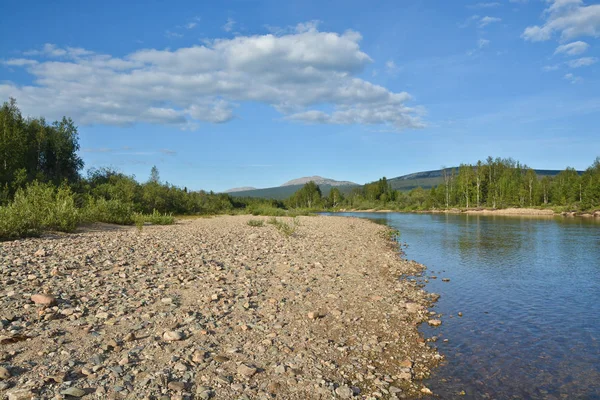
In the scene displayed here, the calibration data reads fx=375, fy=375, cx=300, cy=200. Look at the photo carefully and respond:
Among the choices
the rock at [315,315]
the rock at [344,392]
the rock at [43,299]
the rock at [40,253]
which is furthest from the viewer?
the rock at [40,253]

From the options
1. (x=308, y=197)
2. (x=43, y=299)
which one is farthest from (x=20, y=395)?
(x=308, y=197)

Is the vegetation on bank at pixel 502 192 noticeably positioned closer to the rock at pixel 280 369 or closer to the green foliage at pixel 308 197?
the green foliage at pixel 308 197

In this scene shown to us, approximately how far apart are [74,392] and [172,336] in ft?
7.07

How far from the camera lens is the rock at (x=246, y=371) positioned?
595cm

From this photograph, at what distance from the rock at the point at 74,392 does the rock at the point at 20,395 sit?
0.35 meters

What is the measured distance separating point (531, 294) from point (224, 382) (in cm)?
1172

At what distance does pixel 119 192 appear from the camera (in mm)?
47688

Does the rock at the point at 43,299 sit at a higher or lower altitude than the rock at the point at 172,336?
higher

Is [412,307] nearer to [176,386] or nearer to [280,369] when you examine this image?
[280,369]

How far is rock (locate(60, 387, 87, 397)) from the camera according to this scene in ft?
15.7

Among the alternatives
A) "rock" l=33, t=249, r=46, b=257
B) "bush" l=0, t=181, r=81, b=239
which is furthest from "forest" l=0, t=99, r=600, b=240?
"rock" l=33, t=249, r=46, b=257

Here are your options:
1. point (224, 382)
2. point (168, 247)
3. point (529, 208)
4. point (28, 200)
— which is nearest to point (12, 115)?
point (28, 200)

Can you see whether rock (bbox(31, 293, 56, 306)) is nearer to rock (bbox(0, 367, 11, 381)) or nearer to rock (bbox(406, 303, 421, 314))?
rock (bbox(0, 367, 11, 381))

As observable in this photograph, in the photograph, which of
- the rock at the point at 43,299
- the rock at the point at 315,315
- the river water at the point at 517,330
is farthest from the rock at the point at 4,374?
the river water at the point at 517,330
